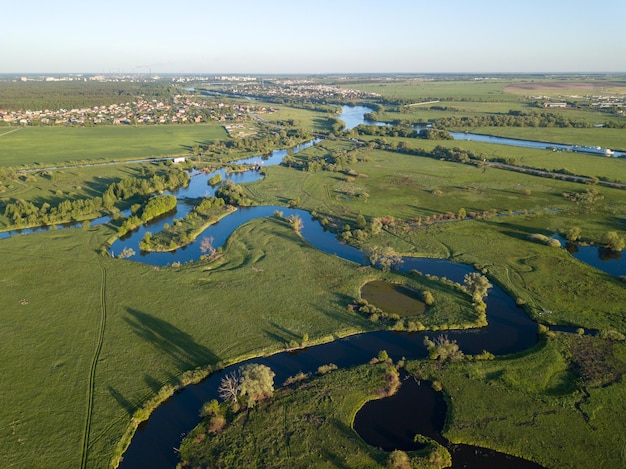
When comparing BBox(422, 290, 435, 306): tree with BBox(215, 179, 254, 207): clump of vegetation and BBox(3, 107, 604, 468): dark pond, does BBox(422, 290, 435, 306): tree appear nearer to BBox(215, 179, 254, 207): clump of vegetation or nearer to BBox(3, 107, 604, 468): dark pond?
BBox(3, 107, 604, 468): dark pond

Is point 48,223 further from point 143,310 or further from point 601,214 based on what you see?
point 601,214

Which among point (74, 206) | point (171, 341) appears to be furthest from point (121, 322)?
point (74, 206)

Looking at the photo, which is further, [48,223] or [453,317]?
[48,223]

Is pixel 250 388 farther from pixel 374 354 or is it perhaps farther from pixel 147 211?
pixel 147 211

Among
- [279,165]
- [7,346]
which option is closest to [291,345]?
[7,346]

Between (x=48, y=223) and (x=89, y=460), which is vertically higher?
(x=48, y=223)
